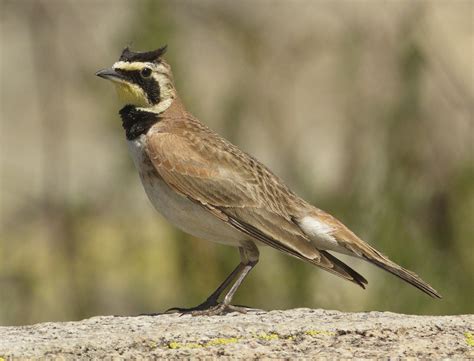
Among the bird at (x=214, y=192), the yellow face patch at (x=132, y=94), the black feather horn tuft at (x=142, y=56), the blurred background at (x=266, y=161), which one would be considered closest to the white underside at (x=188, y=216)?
the bird at (x=214, y=192)

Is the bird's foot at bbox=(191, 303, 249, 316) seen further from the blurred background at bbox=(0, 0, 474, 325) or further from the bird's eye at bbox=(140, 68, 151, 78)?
the blurred background at bbox=(0, 0, 474, 325)

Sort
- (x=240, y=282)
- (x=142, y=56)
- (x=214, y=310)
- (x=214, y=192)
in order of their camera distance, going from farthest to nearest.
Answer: (x=142, y=56) → (x=214, y=192) → (x=240, y=282) → (x=214, y=310)

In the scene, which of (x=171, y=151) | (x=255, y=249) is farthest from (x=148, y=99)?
(x=255, y=249)

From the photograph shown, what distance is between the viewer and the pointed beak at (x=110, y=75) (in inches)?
299

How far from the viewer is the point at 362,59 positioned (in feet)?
38.7

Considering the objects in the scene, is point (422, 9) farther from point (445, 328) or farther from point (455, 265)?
point (445, 328)

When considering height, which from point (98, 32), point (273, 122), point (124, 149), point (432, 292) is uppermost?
point (98, 32)

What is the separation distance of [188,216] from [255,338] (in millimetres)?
1703

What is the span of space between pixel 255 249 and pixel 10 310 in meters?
3.44

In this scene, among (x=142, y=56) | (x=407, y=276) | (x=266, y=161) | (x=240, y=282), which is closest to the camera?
(x=407, y=276)

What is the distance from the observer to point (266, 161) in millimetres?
14180

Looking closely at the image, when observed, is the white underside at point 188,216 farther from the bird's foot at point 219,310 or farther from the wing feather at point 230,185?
the bird's foot at point 219,310

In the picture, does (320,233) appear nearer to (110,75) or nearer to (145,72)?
(145,72)

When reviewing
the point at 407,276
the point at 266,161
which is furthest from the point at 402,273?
the point at 266,161
